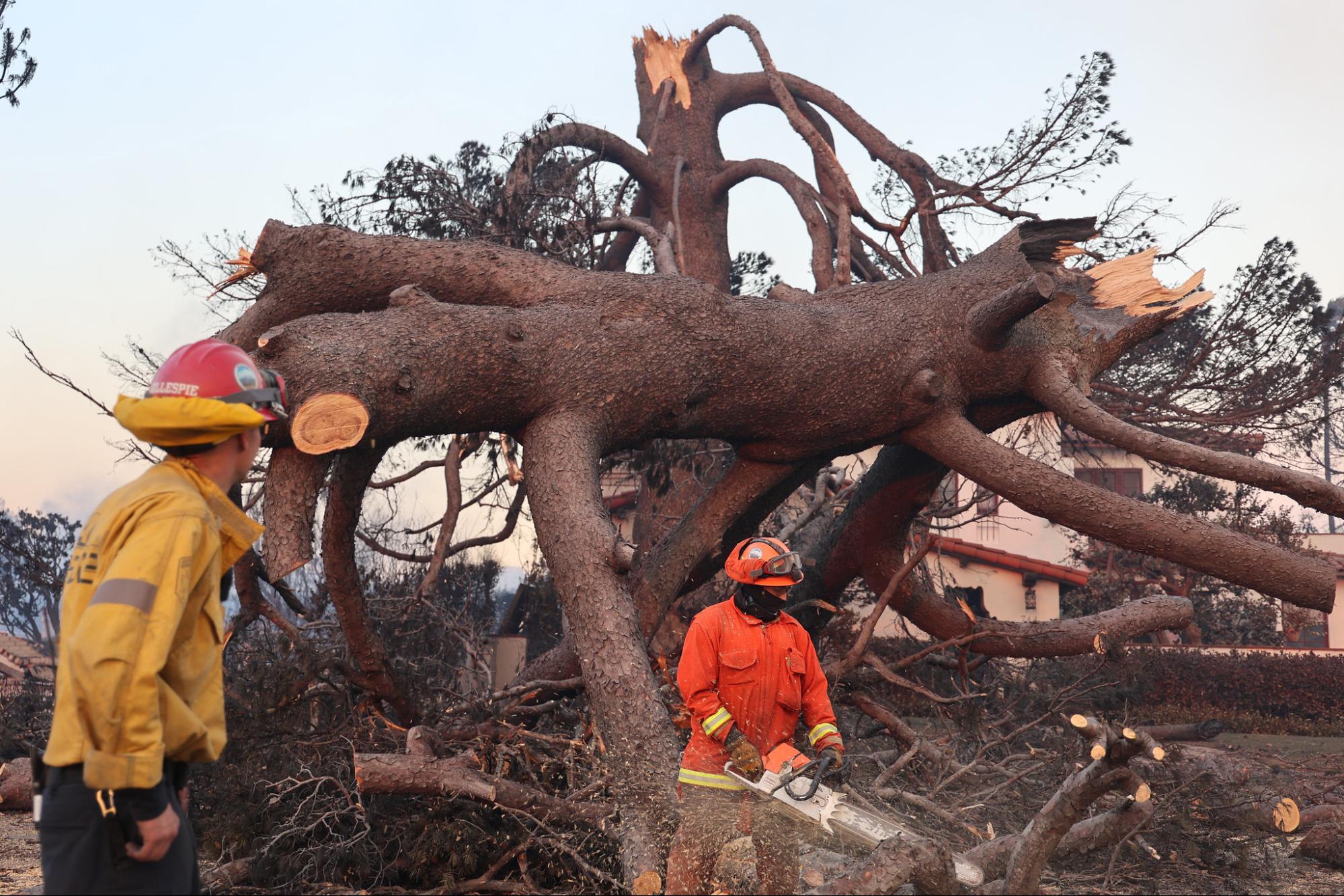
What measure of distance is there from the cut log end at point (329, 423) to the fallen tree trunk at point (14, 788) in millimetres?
3918

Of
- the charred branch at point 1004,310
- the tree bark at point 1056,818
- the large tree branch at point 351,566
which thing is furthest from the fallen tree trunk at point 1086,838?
the large tree branch at point 351,566

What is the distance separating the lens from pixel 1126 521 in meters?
6.04


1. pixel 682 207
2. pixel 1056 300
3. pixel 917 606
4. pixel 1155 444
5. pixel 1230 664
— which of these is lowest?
pixel 1230 664

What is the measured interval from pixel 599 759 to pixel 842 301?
315cm

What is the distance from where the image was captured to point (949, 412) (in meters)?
6.43

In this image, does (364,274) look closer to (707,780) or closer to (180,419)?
(707,780)

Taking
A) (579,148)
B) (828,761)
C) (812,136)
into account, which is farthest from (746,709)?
(579,148)

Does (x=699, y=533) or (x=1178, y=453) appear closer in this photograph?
(x=1178, y=453)

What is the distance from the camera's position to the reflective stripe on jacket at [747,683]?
13.3 feet

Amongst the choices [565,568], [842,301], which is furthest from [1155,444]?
[565,568]

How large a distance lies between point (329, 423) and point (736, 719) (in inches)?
78.6

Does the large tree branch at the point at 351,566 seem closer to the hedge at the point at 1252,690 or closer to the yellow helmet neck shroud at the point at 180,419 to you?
the yellow helmet neck shroud at the point at 180,419

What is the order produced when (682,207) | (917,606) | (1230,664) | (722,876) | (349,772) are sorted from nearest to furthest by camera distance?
(722,876) < (349,772) < (917,606) < (682,207) < (1230,664)

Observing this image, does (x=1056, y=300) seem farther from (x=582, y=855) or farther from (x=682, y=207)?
(x=682, y=207)
